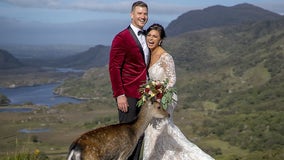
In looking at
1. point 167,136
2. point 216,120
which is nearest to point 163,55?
point 167,136

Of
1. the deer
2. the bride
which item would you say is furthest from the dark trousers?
the bride

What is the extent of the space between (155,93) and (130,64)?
67cm

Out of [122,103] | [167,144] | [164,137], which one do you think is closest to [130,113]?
[122,103]

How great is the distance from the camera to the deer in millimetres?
5633

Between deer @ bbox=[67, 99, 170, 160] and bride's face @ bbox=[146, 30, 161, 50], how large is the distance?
1267 millimetres

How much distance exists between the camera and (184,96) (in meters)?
191

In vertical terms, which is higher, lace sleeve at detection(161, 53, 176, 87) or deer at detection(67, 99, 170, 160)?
lace sleeve at detection(161, 53, 176, 87)

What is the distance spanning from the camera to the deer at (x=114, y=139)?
18.5ft

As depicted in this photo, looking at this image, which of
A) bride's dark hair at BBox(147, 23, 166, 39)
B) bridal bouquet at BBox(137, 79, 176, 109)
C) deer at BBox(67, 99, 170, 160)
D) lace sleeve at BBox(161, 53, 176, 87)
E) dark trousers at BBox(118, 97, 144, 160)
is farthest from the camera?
lace sleeve at BBox(161, 53, 176, 87)

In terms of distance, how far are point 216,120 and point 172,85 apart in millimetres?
129019

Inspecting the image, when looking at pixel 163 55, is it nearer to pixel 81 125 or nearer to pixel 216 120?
pixel 216 120

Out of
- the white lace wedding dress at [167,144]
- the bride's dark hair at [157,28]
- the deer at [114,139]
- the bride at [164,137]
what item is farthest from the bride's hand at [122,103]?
the white lace wedding dress at [167,144]

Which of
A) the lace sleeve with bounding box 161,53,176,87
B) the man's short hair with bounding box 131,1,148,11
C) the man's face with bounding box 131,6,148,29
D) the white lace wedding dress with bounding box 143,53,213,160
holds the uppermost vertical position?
the man's short hair with bounding box 131,1,148,11

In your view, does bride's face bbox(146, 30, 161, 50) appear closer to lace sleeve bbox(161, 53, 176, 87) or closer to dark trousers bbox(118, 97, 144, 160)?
lace sleeve bbox(161, 53, 176, 87)
